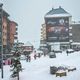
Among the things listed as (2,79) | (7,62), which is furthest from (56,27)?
(2,79)

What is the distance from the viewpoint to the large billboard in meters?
161

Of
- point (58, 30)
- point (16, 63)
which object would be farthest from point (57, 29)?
point (16, 63)

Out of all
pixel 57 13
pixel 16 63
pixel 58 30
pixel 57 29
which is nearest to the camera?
pixel 16 63

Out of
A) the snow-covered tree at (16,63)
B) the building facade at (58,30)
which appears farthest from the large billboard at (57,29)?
the snow-covered tree at (16,63)

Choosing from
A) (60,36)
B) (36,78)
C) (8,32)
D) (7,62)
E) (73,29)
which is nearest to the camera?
(36,78)

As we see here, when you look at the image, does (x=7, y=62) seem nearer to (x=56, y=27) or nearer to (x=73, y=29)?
(x=56, y=27)

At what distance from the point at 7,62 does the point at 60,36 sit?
315 feet

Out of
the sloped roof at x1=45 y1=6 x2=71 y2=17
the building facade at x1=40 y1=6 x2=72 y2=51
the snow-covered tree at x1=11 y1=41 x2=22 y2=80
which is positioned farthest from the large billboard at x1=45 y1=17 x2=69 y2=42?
the snow-covered tree at x1=11 y1=41 x2=22 y2=80

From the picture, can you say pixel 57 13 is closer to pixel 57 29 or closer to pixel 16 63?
pixel 57 29

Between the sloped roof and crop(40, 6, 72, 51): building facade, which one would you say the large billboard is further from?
the sloped roof

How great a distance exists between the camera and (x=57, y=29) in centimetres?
16088

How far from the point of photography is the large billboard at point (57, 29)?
16062cm

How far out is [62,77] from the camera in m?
40.2

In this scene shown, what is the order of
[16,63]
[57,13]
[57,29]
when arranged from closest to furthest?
[16,63] < [57,29] < [57,13]
